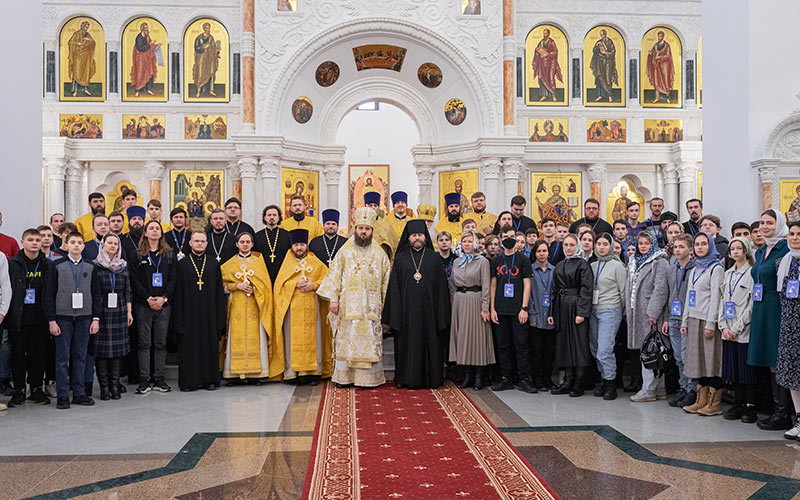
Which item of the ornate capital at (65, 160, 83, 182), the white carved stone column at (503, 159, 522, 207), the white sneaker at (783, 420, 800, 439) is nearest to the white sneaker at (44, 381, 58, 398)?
the white sneaker at (783, 420, 800, 439)

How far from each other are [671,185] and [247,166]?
10406 mm

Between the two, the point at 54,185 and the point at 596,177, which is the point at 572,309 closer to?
the point at 596,177

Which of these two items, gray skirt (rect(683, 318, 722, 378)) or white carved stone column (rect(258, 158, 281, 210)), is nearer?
gray skirt (rect(683, 318, 722, 378))

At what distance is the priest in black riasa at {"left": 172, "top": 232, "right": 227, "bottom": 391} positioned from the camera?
283 inches

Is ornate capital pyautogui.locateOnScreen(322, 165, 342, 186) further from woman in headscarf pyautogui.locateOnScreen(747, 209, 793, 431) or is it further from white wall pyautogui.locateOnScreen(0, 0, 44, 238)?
woman in headscarf pyautogui.locateOnScreen(747, 209, 793, 431)

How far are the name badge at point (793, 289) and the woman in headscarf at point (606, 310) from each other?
6.18ft

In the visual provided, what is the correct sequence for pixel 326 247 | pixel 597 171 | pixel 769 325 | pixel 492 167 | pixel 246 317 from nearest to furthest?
pixel 769 325 → pixel 246 317 → pixel 326 247 → pixel 492 167 → pixel 597 171

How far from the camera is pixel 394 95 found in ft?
55.6

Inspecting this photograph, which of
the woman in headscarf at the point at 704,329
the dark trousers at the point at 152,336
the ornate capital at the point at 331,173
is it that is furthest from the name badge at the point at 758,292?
the ornate capital at the point at 331,173

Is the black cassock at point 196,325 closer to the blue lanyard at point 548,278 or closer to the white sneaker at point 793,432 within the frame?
the blue lanyard at point 548,278

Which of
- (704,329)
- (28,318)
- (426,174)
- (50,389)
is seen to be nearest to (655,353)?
(704,329)

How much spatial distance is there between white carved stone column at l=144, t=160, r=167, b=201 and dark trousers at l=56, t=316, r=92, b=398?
32.4ft

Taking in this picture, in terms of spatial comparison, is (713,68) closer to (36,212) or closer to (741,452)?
(741,452)

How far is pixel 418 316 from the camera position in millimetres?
7270
